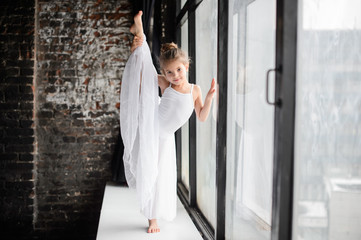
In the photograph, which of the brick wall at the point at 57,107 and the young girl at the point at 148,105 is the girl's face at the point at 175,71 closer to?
the young girl at the point at 148,105

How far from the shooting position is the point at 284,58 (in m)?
1.06

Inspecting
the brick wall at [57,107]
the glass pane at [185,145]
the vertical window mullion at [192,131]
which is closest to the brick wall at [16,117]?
the brick wall at [57,107]

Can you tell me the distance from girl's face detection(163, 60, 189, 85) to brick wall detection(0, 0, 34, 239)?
2.12m

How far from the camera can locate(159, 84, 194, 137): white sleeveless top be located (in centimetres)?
183

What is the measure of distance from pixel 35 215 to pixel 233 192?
8.64 feet

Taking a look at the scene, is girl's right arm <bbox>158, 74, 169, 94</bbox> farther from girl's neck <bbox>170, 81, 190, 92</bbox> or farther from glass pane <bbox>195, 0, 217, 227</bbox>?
glass pane <bbox>195, 0, 217, 227</bbox>

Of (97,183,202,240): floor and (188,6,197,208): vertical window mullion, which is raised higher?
(188,6,197,208): vertical window mullion

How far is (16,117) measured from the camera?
131 inches

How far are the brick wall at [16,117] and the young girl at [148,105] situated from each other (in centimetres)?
195

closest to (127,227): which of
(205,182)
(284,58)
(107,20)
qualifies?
(205,182)

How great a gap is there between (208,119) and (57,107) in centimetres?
189

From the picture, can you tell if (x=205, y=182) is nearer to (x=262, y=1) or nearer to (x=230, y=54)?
(x=230, y=54)

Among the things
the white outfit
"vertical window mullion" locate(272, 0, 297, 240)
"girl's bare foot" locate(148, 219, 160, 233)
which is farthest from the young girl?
"vertical window mullion" locate(272, 0, 297, 240)

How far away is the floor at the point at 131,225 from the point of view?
2.00 meters
